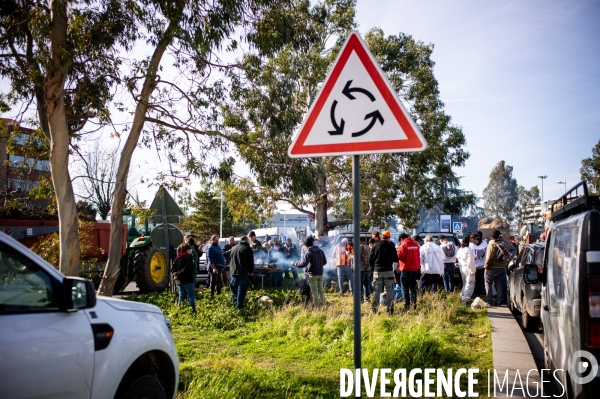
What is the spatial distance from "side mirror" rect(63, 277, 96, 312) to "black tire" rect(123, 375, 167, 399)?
0.69 m

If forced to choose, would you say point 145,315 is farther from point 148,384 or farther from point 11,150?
point 11,150

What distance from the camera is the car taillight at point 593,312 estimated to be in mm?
3723

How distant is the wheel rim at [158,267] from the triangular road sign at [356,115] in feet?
45.2

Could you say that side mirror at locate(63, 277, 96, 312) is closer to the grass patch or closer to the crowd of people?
the grass patch

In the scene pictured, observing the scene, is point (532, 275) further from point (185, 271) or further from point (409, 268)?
point (185, 271)

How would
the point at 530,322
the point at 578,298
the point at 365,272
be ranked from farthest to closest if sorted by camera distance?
the point at 365,272, the point at 530,322, the point at 578,298

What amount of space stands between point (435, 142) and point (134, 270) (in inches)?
621

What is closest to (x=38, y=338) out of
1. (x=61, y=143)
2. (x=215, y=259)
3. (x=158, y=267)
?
(x=61, y=143)

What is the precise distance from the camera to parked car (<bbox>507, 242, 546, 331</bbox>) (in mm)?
9375

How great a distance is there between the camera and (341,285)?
15.3 metres

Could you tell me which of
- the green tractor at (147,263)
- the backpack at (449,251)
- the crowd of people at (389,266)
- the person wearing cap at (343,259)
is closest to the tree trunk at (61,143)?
the crowd of people at (389,266)

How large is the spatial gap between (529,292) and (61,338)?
8.67 m

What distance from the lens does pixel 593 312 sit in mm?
3742

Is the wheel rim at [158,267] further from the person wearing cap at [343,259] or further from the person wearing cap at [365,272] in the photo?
the person wearing cap at [365,272]
